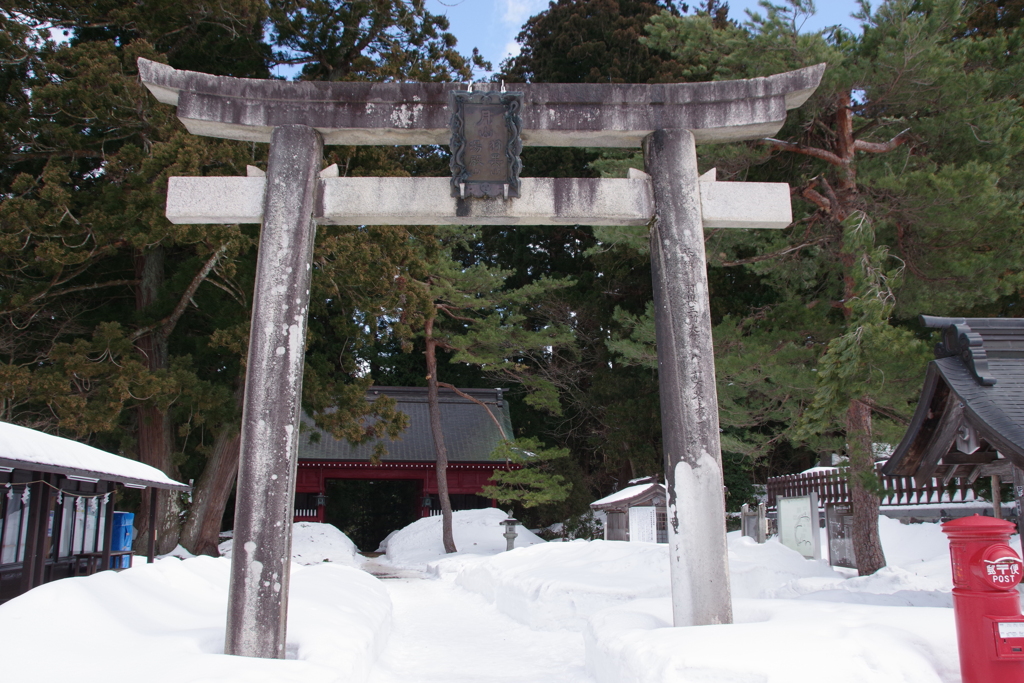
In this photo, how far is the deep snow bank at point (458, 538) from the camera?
19.6 meters

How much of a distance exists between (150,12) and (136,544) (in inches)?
410

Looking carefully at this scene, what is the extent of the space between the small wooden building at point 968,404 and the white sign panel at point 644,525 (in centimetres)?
754

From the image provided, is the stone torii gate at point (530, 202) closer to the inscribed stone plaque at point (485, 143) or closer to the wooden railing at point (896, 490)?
the inscribed stone plaque at point (485, 143)

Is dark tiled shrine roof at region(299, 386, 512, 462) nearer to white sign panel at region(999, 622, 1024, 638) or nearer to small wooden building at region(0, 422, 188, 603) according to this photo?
small wooden building at region(0, 422, 188, 603)

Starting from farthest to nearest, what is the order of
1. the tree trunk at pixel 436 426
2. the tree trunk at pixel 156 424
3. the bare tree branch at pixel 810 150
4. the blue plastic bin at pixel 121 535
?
the tree trunk at pixel 436 426
the tree trunk at pixel 156 424
the blue plastic bin at pixel 121 535
the bare tree branch at pixel 810 150

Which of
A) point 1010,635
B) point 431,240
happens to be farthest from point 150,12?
point 1010,635

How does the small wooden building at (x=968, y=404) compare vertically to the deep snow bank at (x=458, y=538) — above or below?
above

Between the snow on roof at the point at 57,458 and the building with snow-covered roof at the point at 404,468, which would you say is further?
the building with snow-covered roof at the point at 404,468

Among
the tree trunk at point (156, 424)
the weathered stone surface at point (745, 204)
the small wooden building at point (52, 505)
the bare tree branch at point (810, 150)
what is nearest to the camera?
the weathered stone surface at point (745, 204)

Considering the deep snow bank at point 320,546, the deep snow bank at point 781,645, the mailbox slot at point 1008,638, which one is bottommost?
the deep snow bank at point 320,546

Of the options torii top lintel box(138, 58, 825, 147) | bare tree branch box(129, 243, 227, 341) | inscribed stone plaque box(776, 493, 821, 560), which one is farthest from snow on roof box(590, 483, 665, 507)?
bare tree branch box(129, 243, 227, 341)

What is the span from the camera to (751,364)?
404 inches

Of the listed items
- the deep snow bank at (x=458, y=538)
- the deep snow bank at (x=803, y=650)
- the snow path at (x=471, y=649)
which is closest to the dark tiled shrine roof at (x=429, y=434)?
the deep snow bank at (x=458, y=538)

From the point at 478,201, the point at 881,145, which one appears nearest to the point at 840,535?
the point at 881,145
